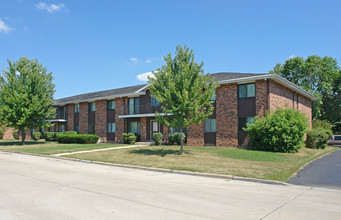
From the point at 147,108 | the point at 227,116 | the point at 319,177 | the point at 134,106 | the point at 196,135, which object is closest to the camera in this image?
the point at 319,177

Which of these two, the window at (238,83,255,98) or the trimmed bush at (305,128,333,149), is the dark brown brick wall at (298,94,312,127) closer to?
the trimmed bush at (305,128,333,149)

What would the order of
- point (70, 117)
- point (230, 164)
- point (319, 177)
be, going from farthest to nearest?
Result: point (70, 117)
point (230, 164)
point (319, 177)

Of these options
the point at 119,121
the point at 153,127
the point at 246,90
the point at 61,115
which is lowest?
the point at 153,127

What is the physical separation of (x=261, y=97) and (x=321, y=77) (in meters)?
23.6

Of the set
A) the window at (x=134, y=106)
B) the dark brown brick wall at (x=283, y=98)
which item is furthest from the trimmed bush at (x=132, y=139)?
the dark brown brick wall at (x=283, y=98)

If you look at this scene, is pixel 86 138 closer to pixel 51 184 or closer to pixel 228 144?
pixel 228 144

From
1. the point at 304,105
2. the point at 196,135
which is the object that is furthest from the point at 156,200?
the point at 304,105

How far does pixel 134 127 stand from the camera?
95.3 feet

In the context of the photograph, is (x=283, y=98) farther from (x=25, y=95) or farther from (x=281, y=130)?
(x=25, y=95)

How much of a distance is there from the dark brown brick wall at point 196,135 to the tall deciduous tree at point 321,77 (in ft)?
73.4

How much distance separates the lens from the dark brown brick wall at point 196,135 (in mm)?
23325

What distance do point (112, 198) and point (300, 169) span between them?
389 inches

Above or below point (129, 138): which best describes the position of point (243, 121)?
above

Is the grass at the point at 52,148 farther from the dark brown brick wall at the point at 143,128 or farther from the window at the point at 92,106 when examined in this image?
the window at the point at 92,106
